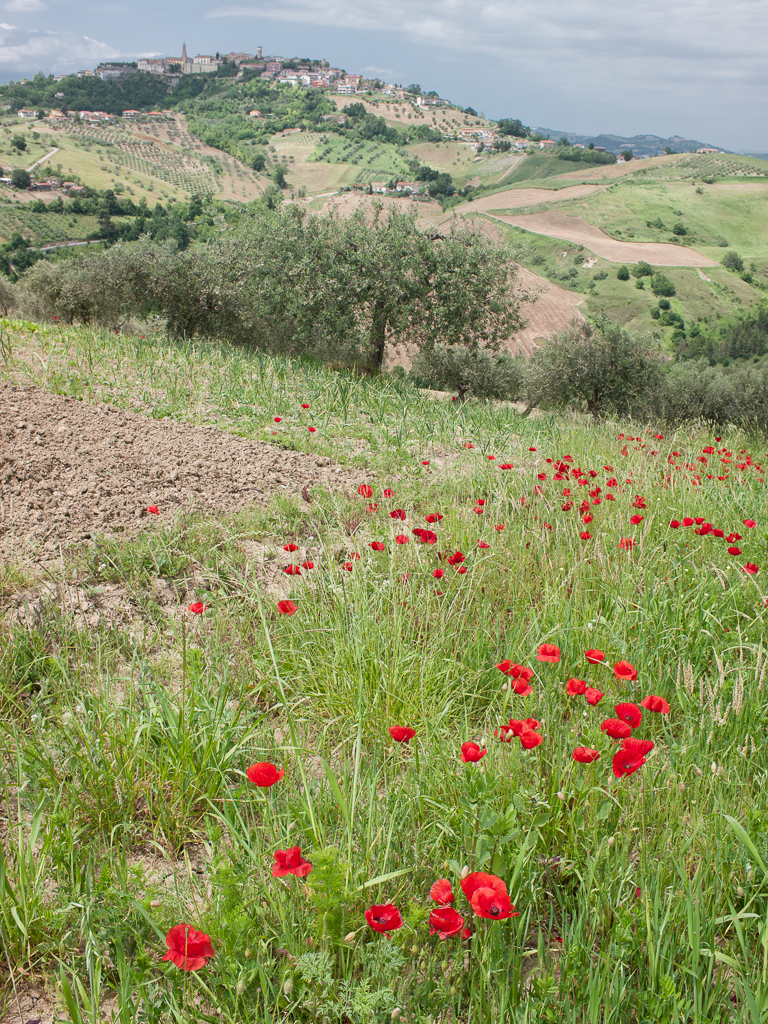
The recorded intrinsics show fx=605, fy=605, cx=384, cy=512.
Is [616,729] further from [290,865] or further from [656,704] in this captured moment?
[290,865]

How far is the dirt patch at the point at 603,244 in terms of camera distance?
315ft

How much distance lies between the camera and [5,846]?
1973 mm

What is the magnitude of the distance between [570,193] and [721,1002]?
489 feet

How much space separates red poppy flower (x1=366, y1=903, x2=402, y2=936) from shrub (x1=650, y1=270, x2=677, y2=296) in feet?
321

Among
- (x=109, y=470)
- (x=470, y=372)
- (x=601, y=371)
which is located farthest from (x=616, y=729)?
(x=470, y=372)

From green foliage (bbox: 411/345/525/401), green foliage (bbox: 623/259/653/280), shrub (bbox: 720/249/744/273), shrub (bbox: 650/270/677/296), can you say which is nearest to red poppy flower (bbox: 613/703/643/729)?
green foliage (bbox: 411/345/525/401)

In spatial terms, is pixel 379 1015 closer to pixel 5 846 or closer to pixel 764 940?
pixel 764 940

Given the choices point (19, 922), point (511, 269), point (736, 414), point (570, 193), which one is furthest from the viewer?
point (570, 193)

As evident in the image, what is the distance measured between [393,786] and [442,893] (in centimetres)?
64

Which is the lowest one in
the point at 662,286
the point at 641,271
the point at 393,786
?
the point at 393,786

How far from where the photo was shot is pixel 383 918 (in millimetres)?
1311

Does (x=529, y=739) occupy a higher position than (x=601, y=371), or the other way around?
(x=601, y=371)

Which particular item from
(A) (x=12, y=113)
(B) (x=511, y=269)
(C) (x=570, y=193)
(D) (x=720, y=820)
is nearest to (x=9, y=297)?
(B) (x=511, y=269)

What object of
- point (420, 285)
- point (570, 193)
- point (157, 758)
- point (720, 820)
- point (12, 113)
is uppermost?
point (12, 113)
